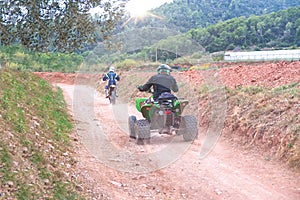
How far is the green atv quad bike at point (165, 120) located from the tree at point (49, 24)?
6.62ft

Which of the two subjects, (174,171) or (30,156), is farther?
(174,171)

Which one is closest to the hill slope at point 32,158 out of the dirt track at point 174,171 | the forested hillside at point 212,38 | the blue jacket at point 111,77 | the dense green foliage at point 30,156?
the dense green foliage at point 30,156

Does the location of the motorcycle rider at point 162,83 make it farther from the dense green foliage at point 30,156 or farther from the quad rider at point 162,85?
the dense green foliage at point 30,156

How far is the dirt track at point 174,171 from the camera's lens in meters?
5.59

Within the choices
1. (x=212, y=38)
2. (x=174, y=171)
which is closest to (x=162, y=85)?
(x=174, y=171)

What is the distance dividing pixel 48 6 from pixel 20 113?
2.23 metres

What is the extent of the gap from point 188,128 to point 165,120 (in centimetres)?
54

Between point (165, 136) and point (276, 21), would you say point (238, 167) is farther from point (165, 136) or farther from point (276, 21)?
point (276, 21)

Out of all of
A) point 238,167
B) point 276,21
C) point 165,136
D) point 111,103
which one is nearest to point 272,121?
point 238,167

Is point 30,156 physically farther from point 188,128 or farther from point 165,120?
point 188,128

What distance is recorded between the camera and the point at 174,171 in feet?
21.5

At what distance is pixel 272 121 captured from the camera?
833cm

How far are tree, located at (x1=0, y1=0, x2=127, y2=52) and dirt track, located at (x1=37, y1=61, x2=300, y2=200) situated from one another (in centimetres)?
218

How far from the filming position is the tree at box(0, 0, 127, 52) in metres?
7.75
